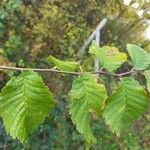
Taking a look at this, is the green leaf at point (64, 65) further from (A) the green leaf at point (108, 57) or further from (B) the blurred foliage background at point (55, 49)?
(B) the blurred foliage background at point (55, 49)

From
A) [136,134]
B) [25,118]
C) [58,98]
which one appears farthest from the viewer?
[136,134]

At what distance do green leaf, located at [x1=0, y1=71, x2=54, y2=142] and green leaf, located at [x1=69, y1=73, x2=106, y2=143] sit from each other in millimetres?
37

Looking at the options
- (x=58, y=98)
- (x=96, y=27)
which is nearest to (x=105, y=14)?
(x=96, y=27)

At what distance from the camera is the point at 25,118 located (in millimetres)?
550

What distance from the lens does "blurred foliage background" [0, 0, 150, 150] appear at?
5012 mm

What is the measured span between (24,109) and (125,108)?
0.12 meters

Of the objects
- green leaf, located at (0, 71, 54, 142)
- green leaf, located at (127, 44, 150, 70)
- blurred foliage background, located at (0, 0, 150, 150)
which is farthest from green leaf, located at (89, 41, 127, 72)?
blurred foliage background, located at (0, 0, 150, 150)

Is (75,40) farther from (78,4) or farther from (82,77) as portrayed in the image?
(82,77)

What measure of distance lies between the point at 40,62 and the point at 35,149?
4.23 feet

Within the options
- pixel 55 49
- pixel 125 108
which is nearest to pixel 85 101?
pixel 125 108

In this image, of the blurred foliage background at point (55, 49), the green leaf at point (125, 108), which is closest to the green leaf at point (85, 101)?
the green leaf at point (125, 108)

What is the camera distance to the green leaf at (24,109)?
55cm

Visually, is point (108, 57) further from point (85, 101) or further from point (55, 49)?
point (55, 49)

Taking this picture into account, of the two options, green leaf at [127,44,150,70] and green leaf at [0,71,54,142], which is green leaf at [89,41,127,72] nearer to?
green leaf at [127,44,150,70]
